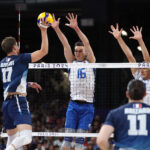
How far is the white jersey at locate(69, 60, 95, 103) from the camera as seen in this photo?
30.1 feet

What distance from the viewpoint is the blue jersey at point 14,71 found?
24.2 feet

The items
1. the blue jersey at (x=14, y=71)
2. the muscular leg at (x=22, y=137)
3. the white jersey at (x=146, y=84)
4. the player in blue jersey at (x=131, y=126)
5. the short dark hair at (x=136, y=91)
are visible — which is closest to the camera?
the player in blue jersey at (x=131, y=126)

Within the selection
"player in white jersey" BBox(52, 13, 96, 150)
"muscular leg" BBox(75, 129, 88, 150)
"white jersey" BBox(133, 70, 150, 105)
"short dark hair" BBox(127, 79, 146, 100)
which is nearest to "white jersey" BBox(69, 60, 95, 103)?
"player in white jersey" BBox(52, 13, 96, 150)

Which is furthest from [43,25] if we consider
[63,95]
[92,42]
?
[92,42]

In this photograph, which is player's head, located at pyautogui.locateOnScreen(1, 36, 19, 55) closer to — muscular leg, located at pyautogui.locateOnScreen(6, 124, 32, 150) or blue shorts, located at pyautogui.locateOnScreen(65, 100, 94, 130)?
muscular leg, located at pyautogui.locateOnScreen(6, 124, 32, 150)

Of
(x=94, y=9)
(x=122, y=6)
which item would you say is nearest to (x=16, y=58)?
(x=94, y=9)

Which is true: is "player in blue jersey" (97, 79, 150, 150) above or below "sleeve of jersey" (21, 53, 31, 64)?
below

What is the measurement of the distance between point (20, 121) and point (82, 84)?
246 cm

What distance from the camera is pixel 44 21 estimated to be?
7855 millimetres

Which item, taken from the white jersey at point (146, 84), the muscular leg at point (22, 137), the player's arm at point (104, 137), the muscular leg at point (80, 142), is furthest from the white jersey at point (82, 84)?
the player's arm at point (104, 137)

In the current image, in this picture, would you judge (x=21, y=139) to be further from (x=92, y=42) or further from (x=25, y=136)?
(x=92, y=42)

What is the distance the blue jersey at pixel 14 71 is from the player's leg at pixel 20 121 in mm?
234

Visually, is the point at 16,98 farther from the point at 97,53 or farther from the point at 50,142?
the point at 97,53

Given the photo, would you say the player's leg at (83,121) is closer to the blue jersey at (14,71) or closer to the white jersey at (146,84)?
the white jersey at (146,84)
